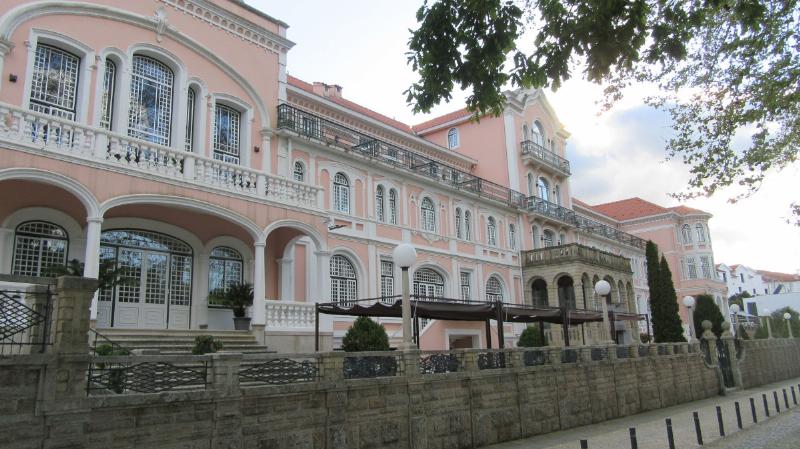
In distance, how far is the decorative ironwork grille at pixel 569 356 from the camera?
1738 centimetres

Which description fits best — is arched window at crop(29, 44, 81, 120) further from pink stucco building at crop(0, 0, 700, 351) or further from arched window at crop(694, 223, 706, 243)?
arched window at crop(694, 223, 706, 243)

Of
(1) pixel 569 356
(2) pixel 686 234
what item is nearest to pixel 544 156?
(1) pixel 569 356

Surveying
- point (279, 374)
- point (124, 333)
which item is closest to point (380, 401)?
point (279, 374)

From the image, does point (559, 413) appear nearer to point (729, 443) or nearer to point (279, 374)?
point (729, 443)

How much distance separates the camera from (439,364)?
1334cm

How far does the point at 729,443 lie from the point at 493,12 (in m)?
11.0

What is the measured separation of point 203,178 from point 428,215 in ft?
42.6

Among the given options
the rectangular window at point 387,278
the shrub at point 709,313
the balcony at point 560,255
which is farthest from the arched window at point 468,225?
the shrub at point 709,313

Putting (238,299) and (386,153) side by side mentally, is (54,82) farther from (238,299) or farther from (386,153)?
(386,153)

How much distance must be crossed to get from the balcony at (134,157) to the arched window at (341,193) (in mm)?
4039

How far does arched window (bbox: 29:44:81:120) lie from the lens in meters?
15.1

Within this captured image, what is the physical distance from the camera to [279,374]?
410 inches

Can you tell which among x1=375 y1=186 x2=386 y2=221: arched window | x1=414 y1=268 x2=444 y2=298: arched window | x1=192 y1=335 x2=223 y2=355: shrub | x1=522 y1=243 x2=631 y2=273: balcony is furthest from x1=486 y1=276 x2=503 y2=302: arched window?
x1=192 y1=335 x2=223 y2=355: shrub

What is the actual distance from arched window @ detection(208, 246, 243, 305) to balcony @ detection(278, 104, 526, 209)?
4.68m
